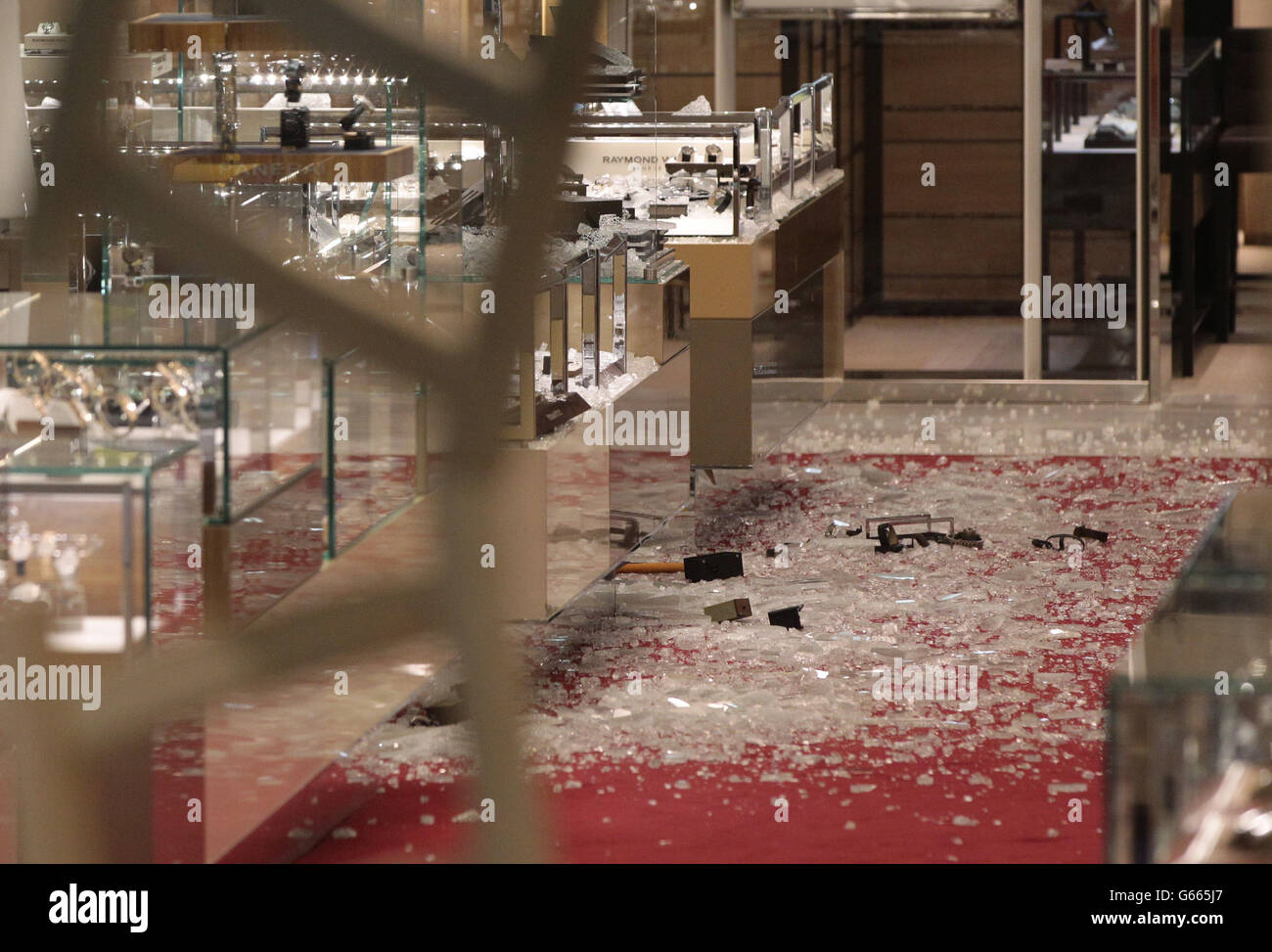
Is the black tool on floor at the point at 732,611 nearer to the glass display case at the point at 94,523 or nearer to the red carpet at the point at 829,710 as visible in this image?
the red carpet at the point at 829,710

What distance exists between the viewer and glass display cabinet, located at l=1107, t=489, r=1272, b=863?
1.50 metres

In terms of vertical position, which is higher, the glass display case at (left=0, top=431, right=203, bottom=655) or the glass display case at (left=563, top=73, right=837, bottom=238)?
the glass display case at (left=563, top=73, right=837, bottom=238)

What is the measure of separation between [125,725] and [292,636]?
0.10m

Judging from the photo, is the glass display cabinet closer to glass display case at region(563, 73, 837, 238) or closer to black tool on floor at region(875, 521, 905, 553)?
glass display case at region(563, 73, 837, 238)

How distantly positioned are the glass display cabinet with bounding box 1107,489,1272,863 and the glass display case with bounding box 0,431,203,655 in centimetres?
83

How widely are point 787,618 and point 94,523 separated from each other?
2.76 m

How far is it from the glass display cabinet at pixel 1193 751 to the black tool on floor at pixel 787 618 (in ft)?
8.28

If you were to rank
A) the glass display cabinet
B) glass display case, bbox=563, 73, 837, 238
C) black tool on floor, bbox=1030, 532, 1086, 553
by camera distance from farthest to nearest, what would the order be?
glass display case, bbox=563, 73, 837, 238 < black tool on floor, bbox=1030, 532, 1086, 553 < the glass display cabinet

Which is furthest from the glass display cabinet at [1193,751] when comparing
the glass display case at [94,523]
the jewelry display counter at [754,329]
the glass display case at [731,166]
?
the jewelry display counter at [754,329]

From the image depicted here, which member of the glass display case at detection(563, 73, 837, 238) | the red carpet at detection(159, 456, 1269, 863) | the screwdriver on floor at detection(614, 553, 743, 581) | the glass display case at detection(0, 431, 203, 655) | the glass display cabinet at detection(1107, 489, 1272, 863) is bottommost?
the red carpet at detection(159, 456, 1269, 863)


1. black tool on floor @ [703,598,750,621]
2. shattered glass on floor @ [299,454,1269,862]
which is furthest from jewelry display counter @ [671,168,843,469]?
black tool on floor @ [703,598,750,621]

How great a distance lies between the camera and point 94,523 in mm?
1566
